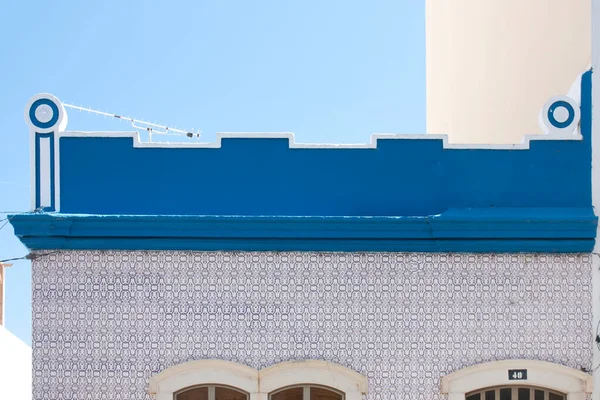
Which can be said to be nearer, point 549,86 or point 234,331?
point 234,331

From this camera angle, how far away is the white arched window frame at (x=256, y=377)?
6.59 meters

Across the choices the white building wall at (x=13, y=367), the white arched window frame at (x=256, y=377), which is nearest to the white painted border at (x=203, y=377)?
the white arched window frame at (x=256, y=377)

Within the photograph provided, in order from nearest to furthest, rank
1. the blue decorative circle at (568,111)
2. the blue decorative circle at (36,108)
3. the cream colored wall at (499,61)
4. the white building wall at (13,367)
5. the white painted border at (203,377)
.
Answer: the white painted border at (203,377) < the blue decorative circle at (36,108) < the blue decorative circle at (568,111) < the cream colored wall at (499,61) < the white building wall at (13,367)

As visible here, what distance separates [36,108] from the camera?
6.82 metres

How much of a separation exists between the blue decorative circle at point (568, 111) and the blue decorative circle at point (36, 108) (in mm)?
4899

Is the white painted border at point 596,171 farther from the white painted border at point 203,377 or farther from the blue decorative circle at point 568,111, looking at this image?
the white painted border at point 203,377

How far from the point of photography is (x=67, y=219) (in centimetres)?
663

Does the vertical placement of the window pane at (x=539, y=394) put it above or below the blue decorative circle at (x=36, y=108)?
below

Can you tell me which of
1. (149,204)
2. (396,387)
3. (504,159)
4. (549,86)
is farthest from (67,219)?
(549,86)

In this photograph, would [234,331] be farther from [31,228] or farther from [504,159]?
[504,159]

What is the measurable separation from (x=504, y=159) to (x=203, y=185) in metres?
3.01

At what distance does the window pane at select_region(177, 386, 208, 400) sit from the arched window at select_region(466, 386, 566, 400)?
256cm

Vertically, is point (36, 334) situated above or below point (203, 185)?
below

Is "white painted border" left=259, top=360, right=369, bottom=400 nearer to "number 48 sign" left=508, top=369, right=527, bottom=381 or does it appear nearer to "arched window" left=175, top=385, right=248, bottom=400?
"arched window" left=175, top=385, right=248, bottom=400
